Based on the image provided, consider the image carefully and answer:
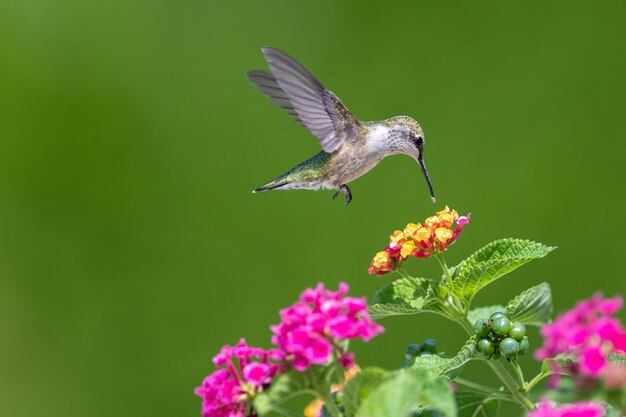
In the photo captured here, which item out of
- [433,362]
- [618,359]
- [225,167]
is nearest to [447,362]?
[433,362]

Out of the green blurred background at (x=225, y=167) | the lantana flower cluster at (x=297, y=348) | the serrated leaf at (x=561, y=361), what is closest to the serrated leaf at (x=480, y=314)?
the serrated leaf at (x=561, y=361)

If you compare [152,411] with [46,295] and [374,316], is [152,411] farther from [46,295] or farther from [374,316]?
[374,316]

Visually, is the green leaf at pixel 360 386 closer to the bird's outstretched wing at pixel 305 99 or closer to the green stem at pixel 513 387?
the green stem at pixel 513 387

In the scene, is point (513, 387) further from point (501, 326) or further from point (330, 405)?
point (330, 405)

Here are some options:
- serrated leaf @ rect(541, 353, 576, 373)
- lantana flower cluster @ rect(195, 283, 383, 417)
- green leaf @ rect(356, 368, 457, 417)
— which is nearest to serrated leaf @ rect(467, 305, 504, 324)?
serrated leaf @ rect(541, 353, 576, 373)

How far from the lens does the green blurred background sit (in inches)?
153

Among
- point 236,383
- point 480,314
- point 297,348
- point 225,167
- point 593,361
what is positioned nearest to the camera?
point 593,361

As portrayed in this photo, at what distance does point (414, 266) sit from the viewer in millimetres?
3713

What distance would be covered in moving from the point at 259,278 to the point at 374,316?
2.67m

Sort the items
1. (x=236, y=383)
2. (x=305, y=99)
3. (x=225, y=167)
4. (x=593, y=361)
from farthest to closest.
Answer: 1. (x=225, y=167)
2. (x=305, y=99)
3. (x=236, y=383)
4. (x=593, y=361)

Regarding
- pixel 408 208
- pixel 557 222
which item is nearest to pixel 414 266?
pixel 408 208

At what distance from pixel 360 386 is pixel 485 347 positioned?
0.30 meters

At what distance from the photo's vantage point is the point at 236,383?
970 mm

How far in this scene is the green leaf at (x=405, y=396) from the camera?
2.57ft
